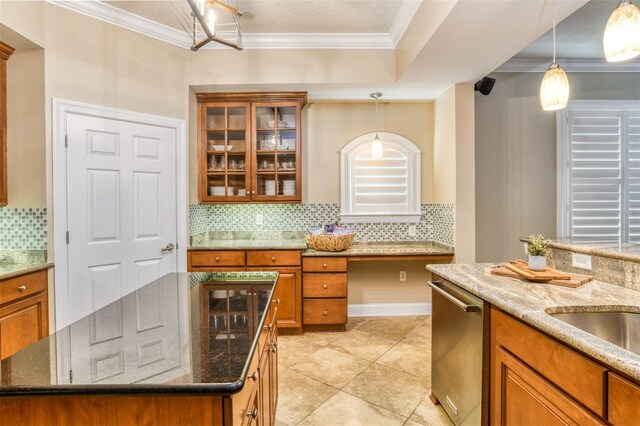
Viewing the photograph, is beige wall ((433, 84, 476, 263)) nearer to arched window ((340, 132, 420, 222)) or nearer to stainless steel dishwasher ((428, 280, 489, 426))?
arched window ((340, 132, 420, 222))

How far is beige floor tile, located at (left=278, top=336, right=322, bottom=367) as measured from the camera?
283cm

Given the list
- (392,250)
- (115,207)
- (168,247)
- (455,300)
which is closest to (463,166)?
(392,250)

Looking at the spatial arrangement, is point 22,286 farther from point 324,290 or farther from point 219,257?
point 324,290

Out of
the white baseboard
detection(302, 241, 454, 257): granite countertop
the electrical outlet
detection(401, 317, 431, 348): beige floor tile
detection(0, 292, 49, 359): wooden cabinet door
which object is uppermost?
the electrical outlet

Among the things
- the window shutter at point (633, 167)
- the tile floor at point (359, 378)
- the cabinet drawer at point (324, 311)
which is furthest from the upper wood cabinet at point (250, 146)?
the window shutter at point (633, 167)

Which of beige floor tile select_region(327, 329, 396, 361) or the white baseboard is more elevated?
the white baseboard

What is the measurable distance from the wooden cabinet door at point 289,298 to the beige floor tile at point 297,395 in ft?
2.31

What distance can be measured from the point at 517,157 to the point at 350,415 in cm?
330

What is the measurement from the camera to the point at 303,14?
9.37ft

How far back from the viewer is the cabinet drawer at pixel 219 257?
3.30 m

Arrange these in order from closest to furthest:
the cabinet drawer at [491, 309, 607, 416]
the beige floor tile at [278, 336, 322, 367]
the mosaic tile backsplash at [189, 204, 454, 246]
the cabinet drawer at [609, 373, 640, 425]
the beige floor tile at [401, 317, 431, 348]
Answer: the cabinet drawer at [609, 373, 640, 425]
the cabinet drawer at [491, 309, 607, 416]
the beige floor tile at [278, 336, 322, 367]
the beige floor tile at [401, 317, 431, 348]
the mosaic tile backsplash at [189, 204, 454, 246]

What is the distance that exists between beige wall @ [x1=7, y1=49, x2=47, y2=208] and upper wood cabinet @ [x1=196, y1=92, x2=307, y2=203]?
1.33 m

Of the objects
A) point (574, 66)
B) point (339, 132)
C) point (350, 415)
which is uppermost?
point (574, 66)

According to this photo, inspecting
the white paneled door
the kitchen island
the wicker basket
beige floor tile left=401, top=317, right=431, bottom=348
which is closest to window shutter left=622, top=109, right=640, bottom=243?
beige floor tile left=401, top=317, right=431, bottom=348
